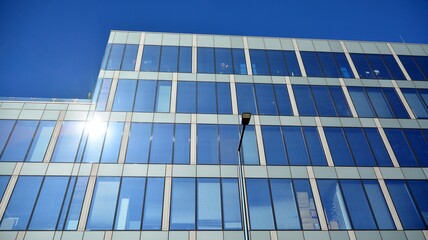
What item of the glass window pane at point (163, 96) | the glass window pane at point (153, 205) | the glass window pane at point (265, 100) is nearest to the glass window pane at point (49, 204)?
the glass window pane at point (153, 205)

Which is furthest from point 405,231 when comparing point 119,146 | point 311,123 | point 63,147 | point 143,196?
point 63,147

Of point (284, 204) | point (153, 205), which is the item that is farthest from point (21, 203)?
A: point (284, 204)

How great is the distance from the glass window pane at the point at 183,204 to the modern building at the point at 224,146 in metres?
0.07

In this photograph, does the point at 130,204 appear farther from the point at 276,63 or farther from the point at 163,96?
the point at 276,63

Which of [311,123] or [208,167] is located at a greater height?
[311,123]

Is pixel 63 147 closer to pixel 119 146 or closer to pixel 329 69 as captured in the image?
pixel 119 146

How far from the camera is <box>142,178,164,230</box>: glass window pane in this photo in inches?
746

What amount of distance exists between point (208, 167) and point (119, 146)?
6846 mm

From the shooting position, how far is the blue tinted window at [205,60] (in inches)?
1069

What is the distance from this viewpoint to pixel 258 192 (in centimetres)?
2072

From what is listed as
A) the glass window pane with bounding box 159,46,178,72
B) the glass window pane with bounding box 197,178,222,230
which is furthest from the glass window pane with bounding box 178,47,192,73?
the glass window pane with bounding box 197,178,222,230

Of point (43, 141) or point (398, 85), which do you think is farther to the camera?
point (398, 85)

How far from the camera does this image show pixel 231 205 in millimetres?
20031

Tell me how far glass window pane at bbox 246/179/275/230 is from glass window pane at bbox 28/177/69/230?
41.1 feet
